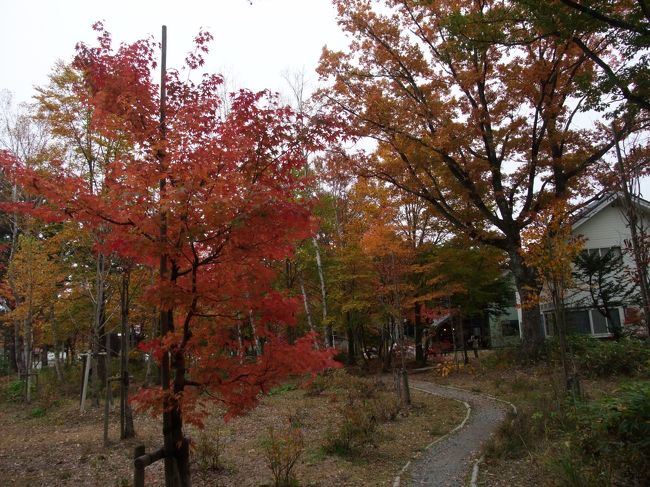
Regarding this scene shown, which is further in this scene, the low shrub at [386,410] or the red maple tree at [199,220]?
the low shrub at [386,410]

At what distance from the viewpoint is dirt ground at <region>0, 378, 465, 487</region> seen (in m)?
6.94

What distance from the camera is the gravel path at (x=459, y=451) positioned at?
21.6 ft

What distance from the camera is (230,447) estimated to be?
8945mm

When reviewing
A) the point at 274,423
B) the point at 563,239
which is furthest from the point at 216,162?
the point at 274,423

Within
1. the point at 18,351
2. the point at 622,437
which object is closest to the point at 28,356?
the point at 18,351

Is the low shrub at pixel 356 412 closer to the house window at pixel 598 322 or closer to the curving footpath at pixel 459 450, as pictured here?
the curving footpath at pixel 459 450

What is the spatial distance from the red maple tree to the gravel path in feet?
9.99

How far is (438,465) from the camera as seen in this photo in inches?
284

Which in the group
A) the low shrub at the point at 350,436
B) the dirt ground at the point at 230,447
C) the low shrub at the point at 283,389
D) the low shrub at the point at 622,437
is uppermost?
the low shrub at the point at 622,437

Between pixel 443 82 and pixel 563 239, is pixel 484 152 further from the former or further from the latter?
pixel 563 239

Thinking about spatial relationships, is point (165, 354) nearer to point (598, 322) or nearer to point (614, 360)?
point (614, 360)

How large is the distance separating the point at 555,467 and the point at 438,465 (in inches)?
100

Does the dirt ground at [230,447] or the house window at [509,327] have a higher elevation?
the house window at [509,327]

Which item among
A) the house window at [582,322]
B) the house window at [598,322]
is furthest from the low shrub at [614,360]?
the house window at [598,322]
